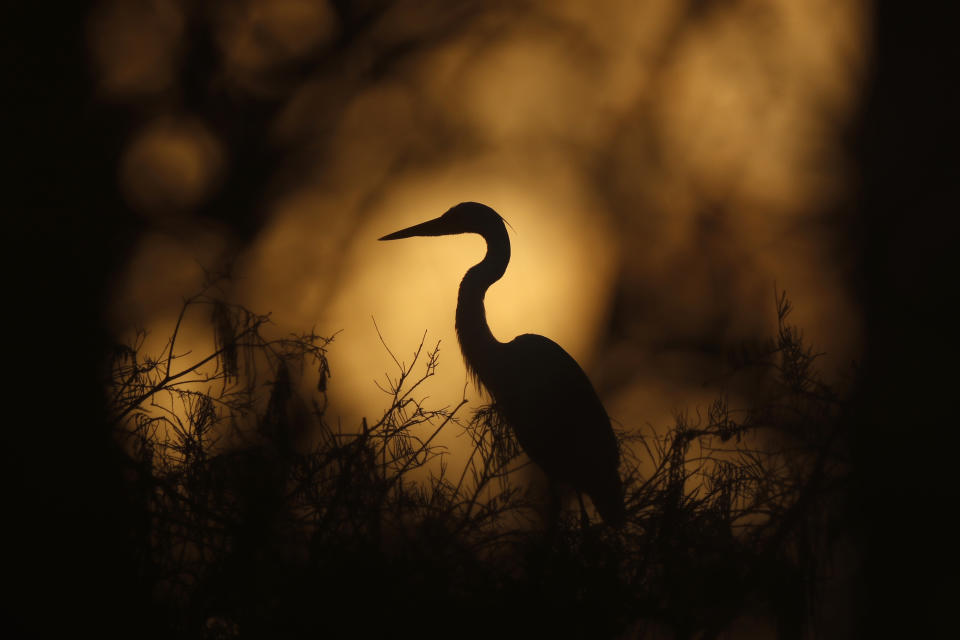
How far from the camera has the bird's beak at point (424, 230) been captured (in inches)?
148

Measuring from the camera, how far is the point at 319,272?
12.9ft

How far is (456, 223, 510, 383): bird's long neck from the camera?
3.53 m

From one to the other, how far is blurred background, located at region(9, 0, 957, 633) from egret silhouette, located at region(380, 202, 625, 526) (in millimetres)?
166

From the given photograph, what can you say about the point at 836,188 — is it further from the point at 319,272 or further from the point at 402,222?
the point at 319,272

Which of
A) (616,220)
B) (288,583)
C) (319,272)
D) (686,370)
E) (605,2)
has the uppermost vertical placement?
Result: (605,2)

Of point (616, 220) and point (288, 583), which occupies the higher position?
point (616, 220)

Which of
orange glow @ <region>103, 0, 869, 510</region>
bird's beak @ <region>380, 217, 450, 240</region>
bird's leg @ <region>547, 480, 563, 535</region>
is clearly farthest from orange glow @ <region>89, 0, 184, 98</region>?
bird's leg @ <region>547, 480, 563, 535</region>

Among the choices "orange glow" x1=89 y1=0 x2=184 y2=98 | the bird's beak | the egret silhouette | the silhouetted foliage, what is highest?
"orange glow" x1=89 y1=0 x2=184 y2=98

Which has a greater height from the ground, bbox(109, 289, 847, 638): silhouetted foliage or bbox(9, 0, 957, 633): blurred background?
bbox(9, 0, 957, 633): blurred background

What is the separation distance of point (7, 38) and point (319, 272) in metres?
1.55

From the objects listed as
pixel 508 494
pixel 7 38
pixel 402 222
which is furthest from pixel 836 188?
pixel 7 38

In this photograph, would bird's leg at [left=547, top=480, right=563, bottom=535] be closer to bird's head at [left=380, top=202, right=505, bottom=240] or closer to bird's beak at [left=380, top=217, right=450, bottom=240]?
bird's head at [left=380, top=202, right=505, bottom=240]

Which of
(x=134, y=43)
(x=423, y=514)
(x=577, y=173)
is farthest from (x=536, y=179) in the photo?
(x=423, y=514)

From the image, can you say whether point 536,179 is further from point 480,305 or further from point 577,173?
point 480,305
